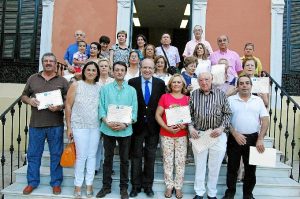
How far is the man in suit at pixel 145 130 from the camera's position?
4.45m

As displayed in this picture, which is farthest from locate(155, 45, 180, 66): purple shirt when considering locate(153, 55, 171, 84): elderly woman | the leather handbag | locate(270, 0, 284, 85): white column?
locate(270, 0, 284, 85): white column

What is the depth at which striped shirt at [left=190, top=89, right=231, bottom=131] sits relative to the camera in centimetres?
430

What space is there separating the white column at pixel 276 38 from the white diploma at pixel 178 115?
14.5 feet

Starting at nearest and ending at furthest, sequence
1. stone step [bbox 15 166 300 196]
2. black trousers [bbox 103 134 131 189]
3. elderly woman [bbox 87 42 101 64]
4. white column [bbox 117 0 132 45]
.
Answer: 1. black trousers [bbox 103 134 131 189]
2. stone step [bbox 15 166 300 196]
3. elderly woman [bbox 87 42 101 64]
4. white column [bbox 117 0 132 45]

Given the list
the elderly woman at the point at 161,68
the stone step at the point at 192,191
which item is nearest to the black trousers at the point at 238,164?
the stone step at the point at 192,191

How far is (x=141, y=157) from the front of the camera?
4465mm

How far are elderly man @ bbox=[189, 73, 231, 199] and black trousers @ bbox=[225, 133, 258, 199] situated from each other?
15 cm

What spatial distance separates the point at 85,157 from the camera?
4.30m

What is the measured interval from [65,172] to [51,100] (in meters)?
1.13

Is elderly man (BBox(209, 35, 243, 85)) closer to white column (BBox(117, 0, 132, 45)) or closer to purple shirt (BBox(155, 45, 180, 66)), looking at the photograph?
purple shirt (BBox(155, 45, 180, 66))

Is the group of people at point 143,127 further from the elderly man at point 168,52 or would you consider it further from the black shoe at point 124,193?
the elderly man at point 168,52

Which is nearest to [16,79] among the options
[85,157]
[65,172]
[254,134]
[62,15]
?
[62,15]

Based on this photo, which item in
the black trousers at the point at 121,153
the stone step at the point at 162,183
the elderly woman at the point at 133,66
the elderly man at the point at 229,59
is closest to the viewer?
the black trousers at the point at 121,153

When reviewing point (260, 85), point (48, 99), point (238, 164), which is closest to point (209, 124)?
point (238, 164)
